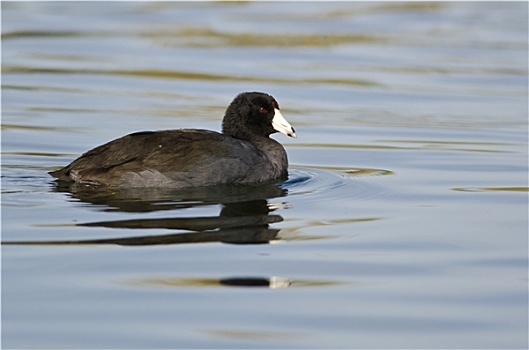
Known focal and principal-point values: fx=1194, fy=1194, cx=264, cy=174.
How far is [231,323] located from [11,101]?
8.25 meters

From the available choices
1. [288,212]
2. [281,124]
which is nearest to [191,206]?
[288,212]

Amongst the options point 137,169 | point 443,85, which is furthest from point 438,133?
point 137,169

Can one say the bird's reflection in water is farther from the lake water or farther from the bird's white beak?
the bird's white beak

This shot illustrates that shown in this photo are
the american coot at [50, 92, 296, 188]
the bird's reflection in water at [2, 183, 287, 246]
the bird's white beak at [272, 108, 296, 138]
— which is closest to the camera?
the bird's reflection in water at [2, 183, 287, 246]

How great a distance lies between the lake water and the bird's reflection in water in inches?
0.8

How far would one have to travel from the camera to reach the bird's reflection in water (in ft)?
21.3

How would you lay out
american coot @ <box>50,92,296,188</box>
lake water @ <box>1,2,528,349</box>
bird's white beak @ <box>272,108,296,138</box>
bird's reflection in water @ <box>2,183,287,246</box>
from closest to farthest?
1. lake water @ <box>1,2,528,349</box>
2. bird's reflection in water @ <box>2,183,287,246</box>
3. american coot @ <box>50,92,296,188</box>
4. bird's white beak @ <box>272,108,296,138</box>

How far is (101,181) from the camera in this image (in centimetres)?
792

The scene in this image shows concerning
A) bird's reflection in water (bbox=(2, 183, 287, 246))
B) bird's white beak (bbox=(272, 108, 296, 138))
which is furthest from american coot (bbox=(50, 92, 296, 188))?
bird's white beak (bbox=(272, 108, 296, 138))

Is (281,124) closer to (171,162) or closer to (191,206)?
(171,162)

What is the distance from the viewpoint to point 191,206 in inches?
291

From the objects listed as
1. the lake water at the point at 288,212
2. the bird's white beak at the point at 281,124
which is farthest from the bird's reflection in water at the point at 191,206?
the bird's white beak at the point at 281,124

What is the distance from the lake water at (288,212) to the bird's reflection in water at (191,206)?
2 cm

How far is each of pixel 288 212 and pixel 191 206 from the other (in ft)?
1.99
